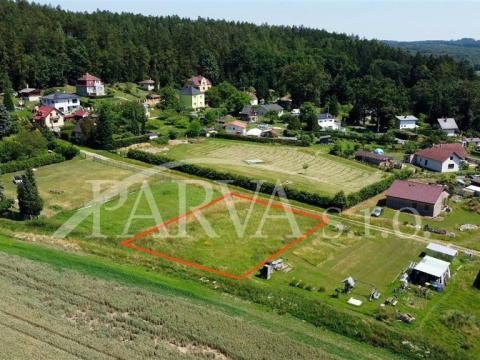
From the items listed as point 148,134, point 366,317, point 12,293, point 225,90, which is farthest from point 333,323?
point 225,90

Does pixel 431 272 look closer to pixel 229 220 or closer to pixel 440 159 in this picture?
pixel 229 220

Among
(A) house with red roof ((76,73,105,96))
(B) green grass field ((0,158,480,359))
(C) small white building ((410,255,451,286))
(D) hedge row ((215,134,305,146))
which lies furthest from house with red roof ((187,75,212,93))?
(C) small white building ((410,255,451,286))

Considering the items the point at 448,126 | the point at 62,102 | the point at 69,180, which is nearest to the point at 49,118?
the point at 62,102

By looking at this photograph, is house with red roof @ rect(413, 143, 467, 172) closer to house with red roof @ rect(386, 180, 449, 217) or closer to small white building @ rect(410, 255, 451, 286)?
house with red roof @ rect(386, 180, 449, 217)

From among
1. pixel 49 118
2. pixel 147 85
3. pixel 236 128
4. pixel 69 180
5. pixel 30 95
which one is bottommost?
pixel 69 180

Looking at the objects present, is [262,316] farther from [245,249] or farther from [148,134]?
[148,134]

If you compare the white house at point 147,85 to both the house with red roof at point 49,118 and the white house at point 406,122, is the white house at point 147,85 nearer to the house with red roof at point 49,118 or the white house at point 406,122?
the house with red roof at point 49,118
